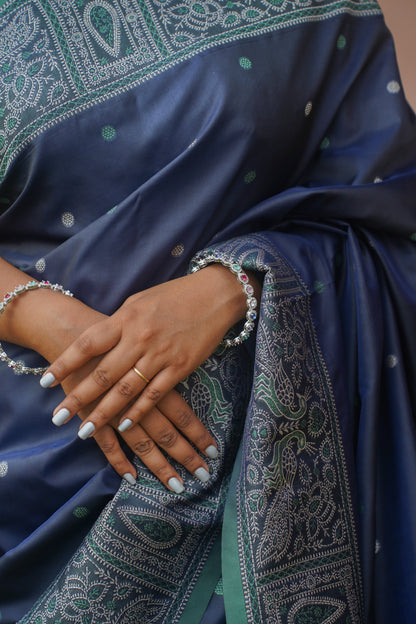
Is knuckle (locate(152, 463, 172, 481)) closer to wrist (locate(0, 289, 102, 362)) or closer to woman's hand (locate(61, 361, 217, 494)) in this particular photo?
woman's hand (locate(61, 361, 217, 494))

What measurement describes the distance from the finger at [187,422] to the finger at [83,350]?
105 millimetres

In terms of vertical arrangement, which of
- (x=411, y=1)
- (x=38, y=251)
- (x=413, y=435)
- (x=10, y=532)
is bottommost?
(x=413, y=435)

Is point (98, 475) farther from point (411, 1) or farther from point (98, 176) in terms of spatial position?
point (411, 1)

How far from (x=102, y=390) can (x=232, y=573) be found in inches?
10.2

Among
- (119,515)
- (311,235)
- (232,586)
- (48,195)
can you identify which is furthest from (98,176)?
(232,586)

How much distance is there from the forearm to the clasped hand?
43mm

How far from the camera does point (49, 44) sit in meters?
0.77

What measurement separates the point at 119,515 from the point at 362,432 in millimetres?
336

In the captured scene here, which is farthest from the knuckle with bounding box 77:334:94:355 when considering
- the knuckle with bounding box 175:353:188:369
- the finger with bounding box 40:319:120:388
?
the knuckle with bounding box 175:353:188:369

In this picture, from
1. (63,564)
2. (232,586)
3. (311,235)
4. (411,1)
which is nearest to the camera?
(232,586)

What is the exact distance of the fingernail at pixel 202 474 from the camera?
0.67 meters

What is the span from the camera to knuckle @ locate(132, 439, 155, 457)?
673 millimetres

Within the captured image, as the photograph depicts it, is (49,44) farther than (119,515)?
Yes

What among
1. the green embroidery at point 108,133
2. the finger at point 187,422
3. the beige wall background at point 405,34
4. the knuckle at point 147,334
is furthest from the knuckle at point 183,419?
the beige wall background at point 405,34
